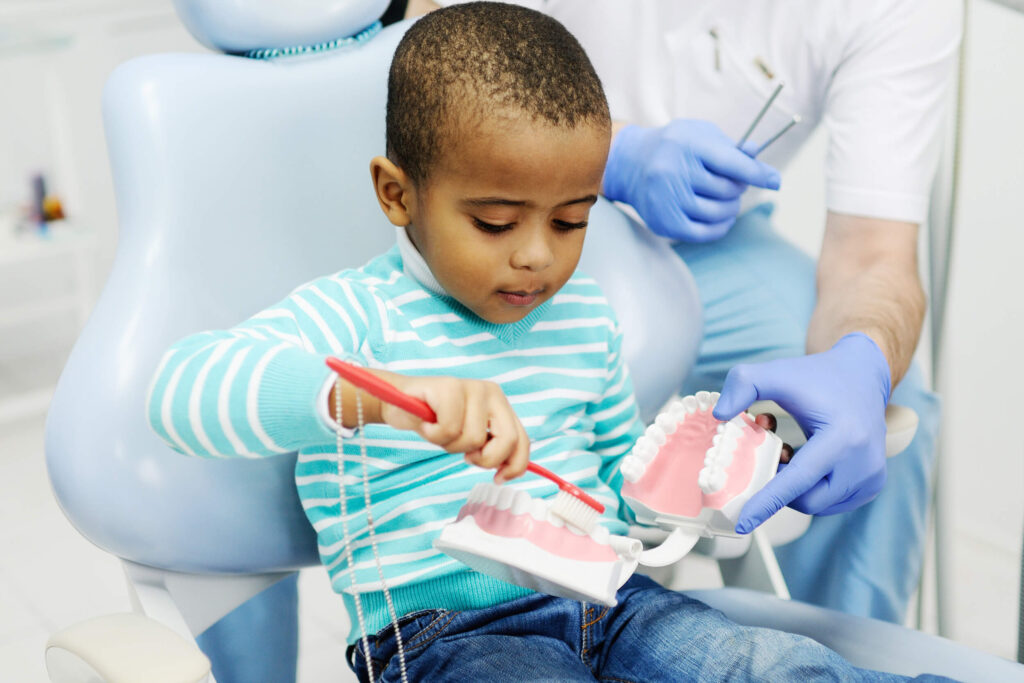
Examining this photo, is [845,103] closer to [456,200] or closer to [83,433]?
[456,200]

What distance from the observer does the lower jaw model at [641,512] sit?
0.66 metres

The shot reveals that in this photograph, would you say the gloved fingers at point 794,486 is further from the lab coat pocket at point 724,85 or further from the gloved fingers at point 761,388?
the lab coat pocket at point 724,85

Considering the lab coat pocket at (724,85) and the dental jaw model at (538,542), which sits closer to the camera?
the dental jaw model at (538,542)

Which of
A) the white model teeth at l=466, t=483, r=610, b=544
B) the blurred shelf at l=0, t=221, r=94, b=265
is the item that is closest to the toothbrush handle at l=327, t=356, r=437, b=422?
the white model teeth at l=466, t=483, r=610, b=544

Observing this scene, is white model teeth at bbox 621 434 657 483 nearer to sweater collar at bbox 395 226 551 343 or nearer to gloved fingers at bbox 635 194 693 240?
sweater collar at bbox 395 226 551 343

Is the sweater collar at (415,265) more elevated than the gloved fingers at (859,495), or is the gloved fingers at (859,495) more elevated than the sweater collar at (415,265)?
the sweater collar at (415,265)

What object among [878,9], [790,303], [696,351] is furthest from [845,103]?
[696,351]

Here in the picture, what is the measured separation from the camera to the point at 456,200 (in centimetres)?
75

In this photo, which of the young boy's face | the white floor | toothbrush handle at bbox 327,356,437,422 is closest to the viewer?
toothbrush handle at bbox 327,356,437,422

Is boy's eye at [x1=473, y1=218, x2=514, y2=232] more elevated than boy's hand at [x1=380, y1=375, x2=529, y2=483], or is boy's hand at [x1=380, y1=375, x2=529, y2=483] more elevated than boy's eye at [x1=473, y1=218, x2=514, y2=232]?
boy's eye at [x1=473, y1=218, x2=514, y2=232]

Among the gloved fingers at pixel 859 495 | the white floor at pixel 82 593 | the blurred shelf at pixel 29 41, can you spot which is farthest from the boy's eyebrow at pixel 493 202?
the blurred shelf at pixel 29 41

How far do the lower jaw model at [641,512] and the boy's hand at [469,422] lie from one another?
0.13 feet

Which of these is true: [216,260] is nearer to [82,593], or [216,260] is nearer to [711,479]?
Answer: [711,479]

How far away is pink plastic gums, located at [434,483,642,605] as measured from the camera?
65 centimetres
